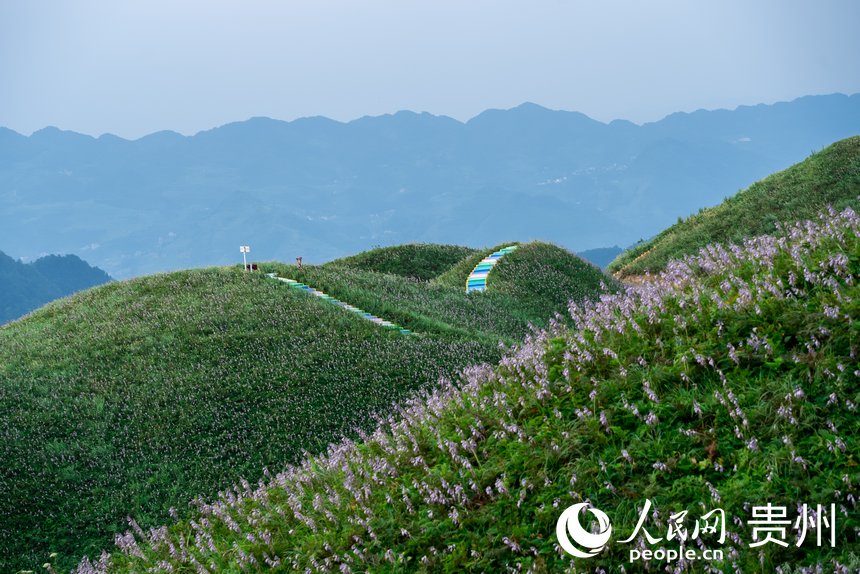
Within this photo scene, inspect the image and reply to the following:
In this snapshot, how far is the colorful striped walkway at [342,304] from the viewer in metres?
24.4

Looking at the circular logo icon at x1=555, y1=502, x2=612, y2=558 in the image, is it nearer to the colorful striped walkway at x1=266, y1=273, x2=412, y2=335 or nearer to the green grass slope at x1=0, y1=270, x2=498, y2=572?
the green grass slope at x1=0, y1=270, x2=498, y2=572

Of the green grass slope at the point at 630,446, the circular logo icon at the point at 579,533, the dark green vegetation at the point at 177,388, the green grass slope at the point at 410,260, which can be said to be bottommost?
the circular logo icon at the point at 579,533

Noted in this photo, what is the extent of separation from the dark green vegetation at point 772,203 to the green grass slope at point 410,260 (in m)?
10.5

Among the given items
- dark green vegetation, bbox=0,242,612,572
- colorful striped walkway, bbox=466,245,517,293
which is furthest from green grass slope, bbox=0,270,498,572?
colorful striped walkway, bbox=466,245,517,293

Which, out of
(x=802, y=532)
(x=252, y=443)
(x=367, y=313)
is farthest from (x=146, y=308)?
(x=802, y=532)

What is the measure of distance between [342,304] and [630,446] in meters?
20.1

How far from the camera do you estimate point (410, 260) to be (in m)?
45.4

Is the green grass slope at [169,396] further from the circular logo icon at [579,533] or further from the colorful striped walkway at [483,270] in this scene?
the colorful striped walkway at [483,270]

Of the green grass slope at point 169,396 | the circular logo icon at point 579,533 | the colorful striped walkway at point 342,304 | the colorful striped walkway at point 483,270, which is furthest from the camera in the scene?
the colorful striped walkway at point 483,270

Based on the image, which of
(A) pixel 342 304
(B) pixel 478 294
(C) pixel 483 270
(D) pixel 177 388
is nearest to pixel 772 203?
(C) pixel 483 270

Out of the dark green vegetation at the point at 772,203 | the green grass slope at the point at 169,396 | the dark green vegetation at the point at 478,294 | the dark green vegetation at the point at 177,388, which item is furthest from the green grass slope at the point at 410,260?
the green grass slope at the point at 169,396

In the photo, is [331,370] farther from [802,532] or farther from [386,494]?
[802,532]

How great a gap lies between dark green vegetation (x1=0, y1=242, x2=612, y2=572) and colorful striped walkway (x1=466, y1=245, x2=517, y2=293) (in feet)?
23.5

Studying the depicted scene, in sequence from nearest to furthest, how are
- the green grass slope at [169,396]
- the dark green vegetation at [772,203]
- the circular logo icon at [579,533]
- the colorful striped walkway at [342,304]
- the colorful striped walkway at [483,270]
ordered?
the circular logo icon at [579,533] < the green grass slope at [169,396] < the colorful striped walkway at [342,304] < the colorful striped walkway at [483,270] < the dark green vegetation at [772,203]
